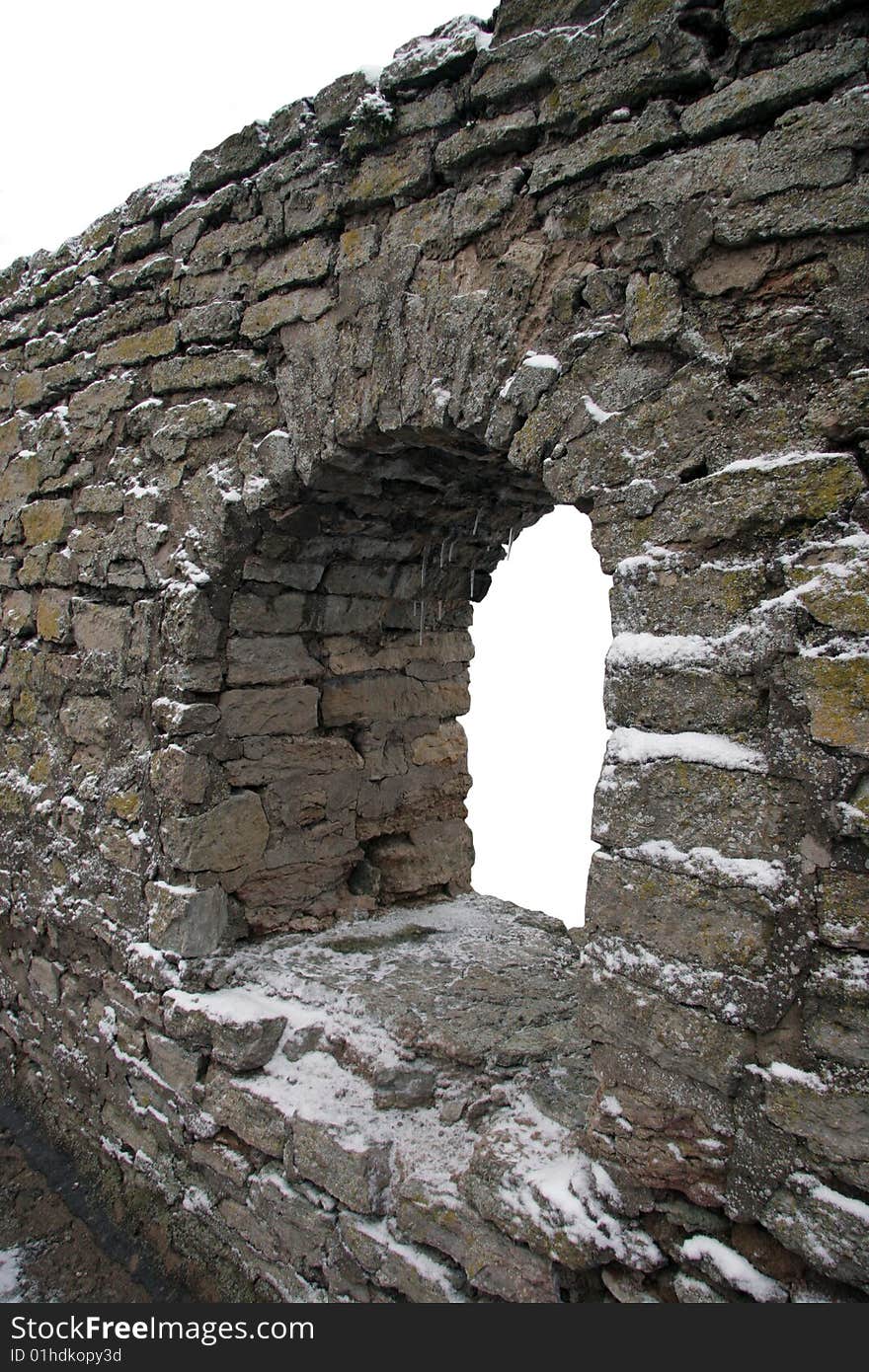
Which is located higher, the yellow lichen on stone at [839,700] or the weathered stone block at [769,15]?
the weathered stone block at [769,15]

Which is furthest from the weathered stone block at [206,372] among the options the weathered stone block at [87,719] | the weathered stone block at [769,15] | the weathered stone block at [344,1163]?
the weathered stone block at [344,1163]

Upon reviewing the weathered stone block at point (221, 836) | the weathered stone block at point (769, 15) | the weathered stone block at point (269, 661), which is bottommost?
the weathered stone block at point (221, 836)

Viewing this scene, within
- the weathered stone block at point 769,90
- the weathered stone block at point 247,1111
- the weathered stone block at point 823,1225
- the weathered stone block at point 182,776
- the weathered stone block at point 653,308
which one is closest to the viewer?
the weathered stone block at point 823,1225

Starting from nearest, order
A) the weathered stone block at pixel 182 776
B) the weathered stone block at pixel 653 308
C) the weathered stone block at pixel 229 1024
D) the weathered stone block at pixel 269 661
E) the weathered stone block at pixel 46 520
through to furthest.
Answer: the weathered stone block at pixel 653 308 < the weathered stone block at pixel 229 1024 < the weathered stone block at pixel 182 776 < the weathered stone block at pixel 269 661 < the weathered stone block at pixel 46 520

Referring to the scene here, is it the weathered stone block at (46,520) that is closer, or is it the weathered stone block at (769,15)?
the weathered stone block at (769,15)

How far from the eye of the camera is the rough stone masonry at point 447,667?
5.31ft

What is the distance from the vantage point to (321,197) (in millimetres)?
2545

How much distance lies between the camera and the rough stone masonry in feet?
5.31

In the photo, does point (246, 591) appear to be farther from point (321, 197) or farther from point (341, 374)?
point (321, 197)

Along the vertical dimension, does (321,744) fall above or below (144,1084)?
above

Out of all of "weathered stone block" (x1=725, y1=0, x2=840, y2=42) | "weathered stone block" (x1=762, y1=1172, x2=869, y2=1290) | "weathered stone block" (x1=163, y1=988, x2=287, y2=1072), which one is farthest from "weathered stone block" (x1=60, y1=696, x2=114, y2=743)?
"weathered stone block" (x1=725, y1=0, x2=840, y2=42)

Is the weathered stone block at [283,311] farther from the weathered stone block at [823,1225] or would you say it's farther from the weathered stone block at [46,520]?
the weathered stone block at [823,1225]

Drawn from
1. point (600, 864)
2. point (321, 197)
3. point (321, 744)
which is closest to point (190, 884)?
point (321, 744)

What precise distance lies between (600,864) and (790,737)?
1.69 ft
